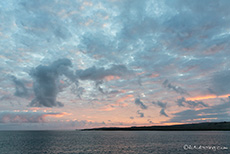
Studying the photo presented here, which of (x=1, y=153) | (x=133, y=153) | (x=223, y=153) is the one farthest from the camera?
(x=1, y=153)

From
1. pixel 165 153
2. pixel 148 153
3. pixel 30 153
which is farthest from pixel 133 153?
pixel 30 153

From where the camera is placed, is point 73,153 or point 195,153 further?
point 73,153

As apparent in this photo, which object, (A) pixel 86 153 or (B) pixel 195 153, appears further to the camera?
(A) pixel 86 153

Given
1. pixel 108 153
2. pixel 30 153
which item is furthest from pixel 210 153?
pixel 30 153

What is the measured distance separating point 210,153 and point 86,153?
4932 cm

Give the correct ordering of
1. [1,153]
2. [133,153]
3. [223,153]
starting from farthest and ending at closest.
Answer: [1,153]
[133,153]
[223,153]

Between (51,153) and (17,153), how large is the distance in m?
15.3

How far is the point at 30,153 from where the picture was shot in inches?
3152

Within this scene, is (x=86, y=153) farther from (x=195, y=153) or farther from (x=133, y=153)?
(x=195, y=153)

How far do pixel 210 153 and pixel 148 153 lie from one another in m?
23.8

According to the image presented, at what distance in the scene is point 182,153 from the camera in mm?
73875

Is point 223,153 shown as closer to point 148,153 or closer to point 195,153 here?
point 195,153

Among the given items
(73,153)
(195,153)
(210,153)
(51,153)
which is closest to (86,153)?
(73,153)

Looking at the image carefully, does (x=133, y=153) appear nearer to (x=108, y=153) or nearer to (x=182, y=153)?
(x=108, y=153)
